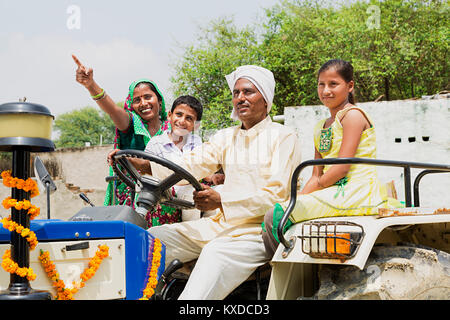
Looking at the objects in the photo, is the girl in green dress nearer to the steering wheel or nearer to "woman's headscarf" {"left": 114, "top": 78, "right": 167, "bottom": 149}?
the steering wheel

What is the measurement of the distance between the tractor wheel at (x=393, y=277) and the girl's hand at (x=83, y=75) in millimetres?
1985

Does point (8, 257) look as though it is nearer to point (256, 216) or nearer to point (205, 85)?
point (256, 216)

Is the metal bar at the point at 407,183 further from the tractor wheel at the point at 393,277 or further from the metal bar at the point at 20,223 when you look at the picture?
the metal bar at the point at 20,223

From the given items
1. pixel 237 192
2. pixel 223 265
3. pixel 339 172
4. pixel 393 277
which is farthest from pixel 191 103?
pixel 393 277

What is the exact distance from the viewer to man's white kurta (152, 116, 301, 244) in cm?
292

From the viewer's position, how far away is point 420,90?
22.4m

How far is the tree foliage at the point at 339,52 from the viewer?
20.9 metres

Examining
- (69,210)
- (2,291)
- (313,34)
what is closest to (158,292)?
(2,291)

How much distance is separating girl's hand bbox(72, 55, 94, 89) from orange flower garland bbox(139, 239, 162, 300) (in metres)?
1.40

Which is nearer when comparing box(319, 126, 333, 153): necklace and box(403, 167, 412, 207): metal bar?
box(403, 167, 412, 207): metal bar

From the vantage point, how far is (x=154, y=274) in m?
2.46

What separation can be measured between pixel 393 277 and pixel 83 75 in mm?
2270

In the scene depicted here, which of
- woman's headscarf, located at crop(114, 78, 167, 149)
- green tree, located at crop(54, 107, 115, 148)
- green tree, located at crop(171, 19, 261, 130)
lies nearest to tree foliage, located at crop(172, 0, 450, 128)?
green tree, located at crop(171, 19, 261, 130)

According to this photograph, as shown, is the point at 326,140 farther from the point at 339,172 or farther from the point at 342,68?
the point at 342,68
